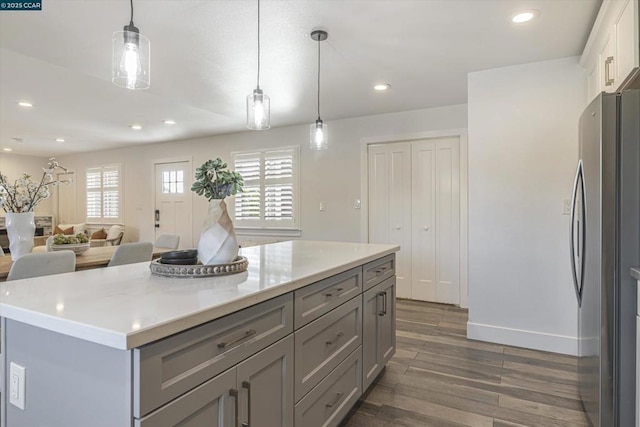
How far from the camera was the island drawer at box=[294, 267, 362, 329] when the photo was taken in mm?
1438

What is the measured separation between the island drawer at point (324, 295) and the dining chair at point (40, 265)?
1874 millimetres

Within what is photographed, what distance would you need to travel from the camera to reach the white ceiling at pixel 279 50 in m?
2.18

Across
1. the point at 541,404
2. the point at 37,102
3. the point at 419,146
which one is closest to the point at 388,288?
the point at 541,404

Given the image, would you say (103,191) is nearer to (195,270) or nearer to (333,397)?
(195,270)

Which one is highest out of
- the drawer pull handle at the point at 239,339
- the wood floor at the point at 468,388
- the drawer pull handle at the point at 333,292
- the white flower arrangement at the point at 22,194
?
the white flower arrangement at the point at 22,194

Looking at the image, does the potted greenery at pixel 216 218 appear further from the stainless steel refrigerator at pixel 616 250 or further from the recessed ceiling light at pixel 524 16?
the recessed ceiling light at pixel 524 16

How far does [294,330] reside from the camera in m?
1.39

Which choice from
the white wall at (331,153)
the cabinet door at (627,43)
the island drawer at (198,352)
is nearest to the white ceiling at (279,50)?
the white wall at (331,153)

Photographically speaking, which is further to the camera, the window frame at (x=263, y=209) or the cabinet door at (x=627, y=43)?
the window frame at (x=263, y=209)

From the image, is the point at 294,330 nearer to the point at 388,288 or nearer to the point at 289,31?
the point at 388,288

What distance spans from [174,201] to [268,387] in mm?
5776

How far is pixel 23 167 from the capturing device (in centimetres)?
795

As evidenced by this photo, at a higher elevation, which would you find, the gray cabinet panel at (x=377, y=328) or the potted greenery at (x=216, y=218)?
the potted greenery at (x=216, y=218)

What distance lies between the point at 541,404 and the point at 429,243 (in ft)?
7.79
